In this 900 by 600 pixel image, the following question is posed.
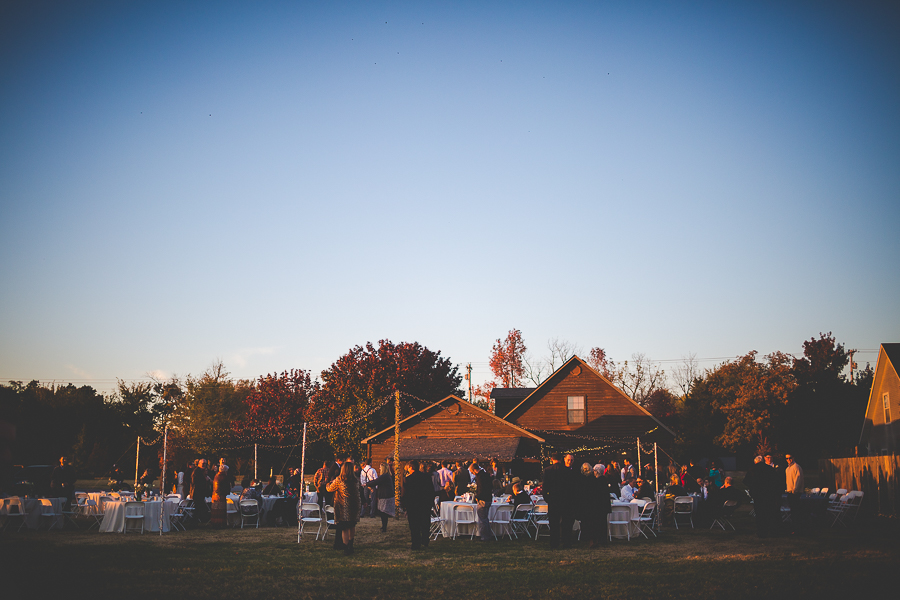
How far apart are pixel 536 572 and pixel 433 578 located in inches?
59.2

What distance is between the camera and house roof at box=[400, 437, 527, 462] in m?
27.9

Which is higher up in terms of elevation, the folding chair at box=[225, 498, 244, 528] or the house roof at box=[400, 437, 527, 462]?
the house roof at box=[400, 437, 527, 462]

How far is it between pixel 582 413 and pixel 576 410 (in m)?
0.32

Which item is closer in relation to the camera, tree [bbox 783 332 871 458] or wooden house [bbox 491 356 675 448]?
wooden house [bbox 491 356 675 448]

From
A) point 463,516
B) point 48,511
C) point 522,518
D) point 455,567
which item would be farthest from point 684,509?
point 48,511

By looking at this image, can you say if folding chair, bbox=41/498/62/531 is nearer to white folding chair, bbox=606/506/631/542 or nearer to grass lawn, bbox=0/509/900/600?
grass lawn, bbox=0/509/900/600

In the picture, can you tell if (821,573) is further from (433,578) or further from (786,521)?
(786,521)

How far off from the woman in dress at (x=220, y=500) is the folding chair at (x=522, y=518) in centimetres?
676

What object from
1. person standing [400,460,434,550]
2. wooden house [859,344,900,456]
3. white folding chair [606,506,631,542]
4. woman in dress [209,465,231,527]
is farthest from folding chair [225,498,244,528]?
wooden house [859,344,900,456]

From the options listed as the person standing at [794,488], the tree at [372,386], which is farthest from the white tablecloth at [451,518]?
the tree at [372,386]

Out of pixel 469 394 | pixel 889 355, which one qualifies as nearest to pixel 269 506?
pixel 889 355

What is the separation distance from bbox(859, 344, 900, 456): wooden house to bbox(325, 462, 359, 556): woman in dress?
23892 millimetres

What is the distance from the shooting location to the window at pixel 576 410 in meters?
32.6

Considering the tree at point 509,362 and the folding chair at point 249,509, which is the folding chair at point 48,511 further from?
the tree at point 509,362
